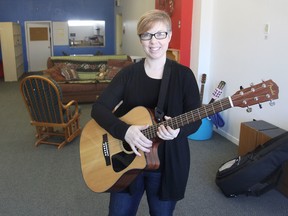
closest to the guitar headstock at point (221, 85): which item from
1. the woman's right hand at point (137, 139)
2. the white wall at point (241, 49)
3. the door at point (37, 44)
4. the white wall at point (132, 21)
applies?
the white wall at point (241, 49)

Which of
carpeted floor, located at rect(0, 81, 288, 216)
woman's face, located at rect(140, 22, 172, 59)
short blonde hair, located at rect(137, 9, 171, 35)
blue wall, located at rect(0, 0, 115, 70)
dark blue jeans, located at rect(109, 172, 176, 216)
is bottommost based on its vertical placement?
carpeted floor, located at rect(0, 81, 288, 216)

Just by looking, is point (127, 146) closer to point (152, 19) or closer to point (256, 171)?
point (152, 19)

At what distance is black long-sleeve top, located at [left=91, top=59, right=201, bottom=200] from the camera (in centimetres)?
121

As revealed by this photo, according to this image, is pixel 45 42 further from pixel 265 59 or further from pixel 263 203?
pixel 263 203

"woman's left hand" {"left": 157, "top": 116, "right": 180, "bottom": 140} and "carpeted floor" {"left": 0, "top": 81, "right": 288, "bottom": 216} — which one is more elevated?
"woman's left hand" {"left": 157, "top": 116, "right": 180, "bottom": 140}

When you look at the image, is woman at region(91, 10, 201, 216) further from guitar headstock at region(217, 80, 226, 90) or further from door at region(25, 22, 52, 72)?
door at region(25, 22, 52, 72)

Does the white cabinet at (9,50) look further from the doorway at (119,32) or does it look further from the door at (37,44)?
the doorway at (119,32)

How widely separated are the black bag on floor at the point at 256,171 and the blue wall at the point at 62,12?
8608 millimetres

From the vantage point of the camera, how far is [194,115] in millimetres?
1168

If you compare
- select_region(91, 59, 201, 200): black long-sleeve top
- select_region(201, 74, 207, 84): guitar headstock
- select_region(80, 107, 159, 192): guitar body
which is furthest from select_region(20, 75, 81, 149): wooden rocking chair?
select_region(91, 59, 201, 200): black long-sleeve top

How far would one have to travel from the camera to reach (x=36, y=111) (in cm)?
344

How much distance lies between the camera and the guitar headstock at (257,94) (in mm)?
A: 1089

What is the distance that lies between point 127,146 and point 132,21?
22.7 feet

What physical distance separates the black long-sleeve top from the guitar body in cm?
6
